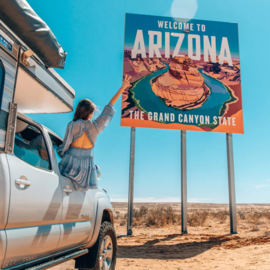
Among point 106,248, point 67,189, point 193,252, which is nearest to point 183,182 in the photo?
point 193,252

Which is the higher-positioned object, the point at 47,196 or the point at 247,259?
the point at 47,196

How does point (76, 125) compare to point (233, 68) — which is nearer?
point (76, 125)

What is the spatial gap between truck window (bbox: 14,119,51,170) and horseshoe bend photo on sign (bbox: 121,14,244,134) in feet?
24.2

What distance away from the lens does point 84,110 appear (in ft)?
11.4

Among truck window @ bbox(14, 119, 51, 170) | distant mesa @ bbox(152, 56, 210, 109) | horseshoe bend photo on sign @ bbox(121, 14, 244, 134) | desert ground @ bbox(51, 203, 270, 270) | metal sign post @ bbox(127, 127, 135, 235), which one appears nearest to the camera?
truck window @ bbox(14, 119, 51, 170)

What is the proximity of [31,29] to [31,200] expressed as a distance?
130cm

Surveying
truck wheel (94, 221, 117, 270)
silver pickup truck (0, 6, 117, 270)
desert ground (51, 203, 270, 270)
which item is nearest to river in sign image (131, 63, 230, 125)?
desert ground (51, 203, 270, 270)

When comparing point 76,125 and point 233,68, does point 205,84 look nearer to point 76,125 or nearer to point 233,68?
point 233,68

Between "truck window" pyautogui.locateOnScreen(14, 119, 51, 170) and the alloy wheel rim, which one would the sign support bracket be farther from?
"truck window" pyautogui.locateOnScreen(14, 119, 51, 170)

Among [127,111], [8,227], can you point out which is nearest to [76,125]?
[8,227]

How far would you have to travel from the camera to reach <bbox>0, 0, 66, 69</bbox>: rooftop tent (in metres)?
2.23

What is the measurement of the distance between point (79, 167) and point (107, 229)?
1.13 meters

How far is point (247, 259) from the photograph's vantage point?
6230mm

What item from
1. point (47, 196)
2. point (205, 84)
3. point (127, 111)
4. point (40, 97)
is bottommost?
point (47, 196)
